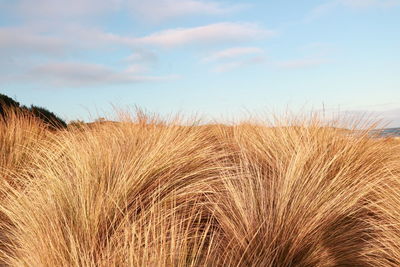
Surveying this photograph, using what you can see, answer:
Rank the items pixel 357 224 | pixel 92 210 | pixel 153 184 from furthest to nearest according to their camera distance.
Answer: pixel 153 184 < pixel 357 224 < pixel 92 210

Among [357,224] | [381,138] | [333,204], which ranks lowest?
[357,224]

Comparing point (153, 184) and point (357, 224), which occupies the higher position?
point (153, 184)

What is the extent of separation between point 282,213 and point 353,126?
8.65 ft

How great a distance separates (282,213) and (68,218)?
1362mm

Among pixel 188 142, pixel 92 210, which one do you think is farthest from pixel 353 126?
pixel 92 210

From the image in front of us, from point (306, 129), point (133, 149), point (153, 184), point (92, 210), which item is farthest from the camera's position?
point (306, 129)

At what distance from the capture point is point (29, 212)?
2.52 meters

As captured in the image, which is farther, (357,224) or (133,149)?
(133,149)

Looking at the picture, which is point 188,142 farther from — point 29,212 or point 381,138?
point 381,138

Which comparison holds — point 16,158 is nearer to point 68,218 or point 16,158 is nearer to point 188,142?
point 188,142

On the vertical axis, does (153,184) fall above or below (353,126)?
below

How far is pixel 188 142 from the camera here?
4.02 metres

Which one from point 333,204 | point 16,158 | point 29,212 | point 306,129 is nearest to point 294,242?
point 333,204

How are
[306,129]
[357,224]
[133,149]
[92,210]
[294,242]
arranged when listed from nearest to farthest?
[294,242] < [92,210] < [357,224] < [133,149] < [306,129]
